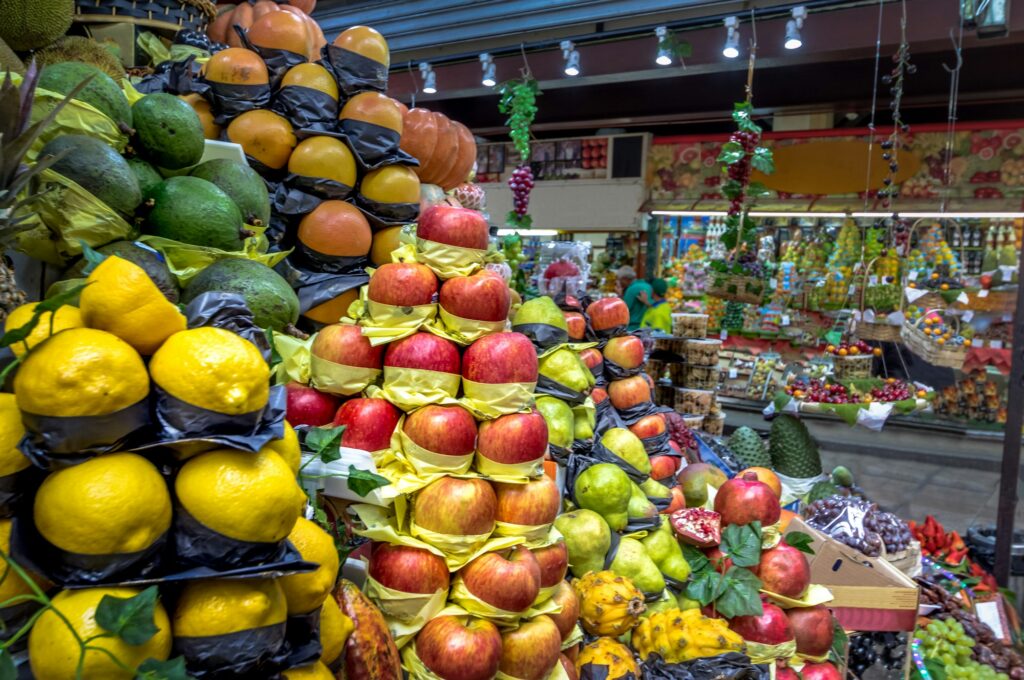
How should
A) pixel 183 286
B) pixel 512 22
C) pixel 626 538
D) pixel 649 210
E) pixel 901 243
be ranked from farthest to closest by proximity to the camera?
pixel 649 210
pixel 901 243
pixel 512 22
pixel 626 538
pixel 183 286

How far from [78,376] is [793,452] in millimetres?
4566

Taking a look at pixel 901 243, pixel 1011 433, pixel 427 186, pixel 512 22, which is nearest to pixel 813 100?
pixel 901 243

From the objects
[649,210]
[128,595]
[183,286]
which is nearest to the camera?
[128,595]

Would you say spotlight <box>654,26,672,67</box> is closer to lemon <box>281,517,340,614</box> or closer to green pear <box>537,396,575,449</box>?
green pear <box>537,396,575,449</box>

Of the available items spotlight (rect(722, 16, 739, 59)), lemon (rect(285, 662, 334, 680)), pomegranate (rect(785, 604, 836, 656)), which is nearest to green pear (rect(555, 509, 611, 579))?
pomegranate (rect(785, 604, 836, 656))

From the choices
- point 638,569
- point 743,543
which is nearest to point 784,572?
point 743,543

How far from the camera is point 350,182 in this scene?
243 cm

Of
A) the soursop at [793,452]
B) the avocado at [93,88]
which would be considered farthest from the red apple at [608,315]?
the soursop at [793,452]

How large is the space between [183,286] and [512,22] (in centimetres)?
594

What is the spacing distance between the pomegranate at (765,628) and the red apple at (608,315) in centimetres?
139

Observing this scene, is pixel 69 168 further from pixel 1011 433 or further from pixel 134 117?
pixel 1011 433

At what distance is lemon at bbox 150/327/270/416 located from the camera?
908 mm

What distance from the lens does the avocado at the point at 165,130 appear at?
1.82 meters

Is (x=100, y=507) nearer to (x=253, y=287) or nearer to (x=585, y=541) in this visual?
(x=253, y=287)
